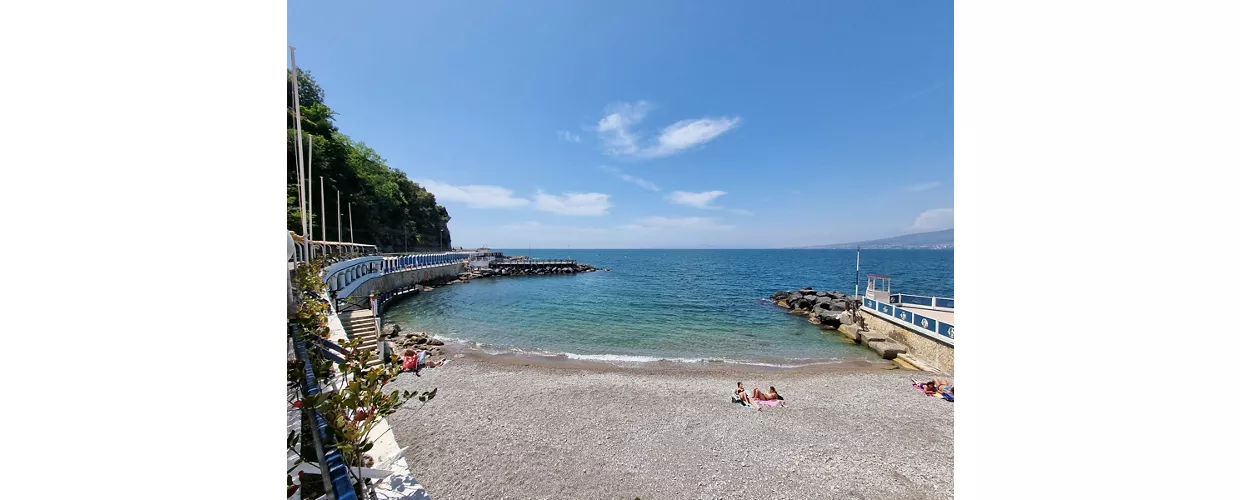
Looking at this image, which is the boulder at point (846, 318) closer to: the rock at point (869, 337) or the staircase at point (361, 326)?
the rock at point (869, 337)

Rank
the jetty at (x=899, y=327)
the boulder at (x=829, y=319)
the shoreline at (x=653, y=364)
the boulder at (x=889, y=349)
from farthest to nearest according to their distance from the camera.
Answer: the boulder at (x=829, y=319), the boulder at (x=889, y=349), the shoreline at (x=653, y=364), the jetty at (x=899, y=327)

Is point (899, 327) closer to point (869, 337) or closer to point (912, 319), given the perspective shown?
point (912, 319)

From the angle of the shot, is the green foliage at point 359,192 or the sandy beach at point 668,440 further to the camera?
the green foliage at point 359,192

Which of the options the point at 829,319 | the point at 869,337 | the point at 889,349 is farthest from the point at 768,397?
the point at 829,319

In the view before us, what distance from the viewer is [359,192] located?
40562 millimetres

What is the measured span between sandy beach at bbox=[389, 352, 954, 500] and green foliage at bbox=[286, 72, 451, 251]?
1845 centimetres

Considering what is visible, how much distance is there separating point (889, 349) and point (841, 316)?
18.4ft

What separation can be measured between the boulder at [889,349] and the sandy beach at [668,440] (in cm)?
301

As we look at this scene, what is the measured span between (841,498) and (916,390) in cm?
619

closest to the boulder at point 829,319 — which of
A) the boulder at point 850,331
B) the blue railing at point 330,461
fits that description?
the boulder at point 850,331

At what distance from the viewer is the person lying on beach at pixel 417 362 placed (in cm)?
1015
